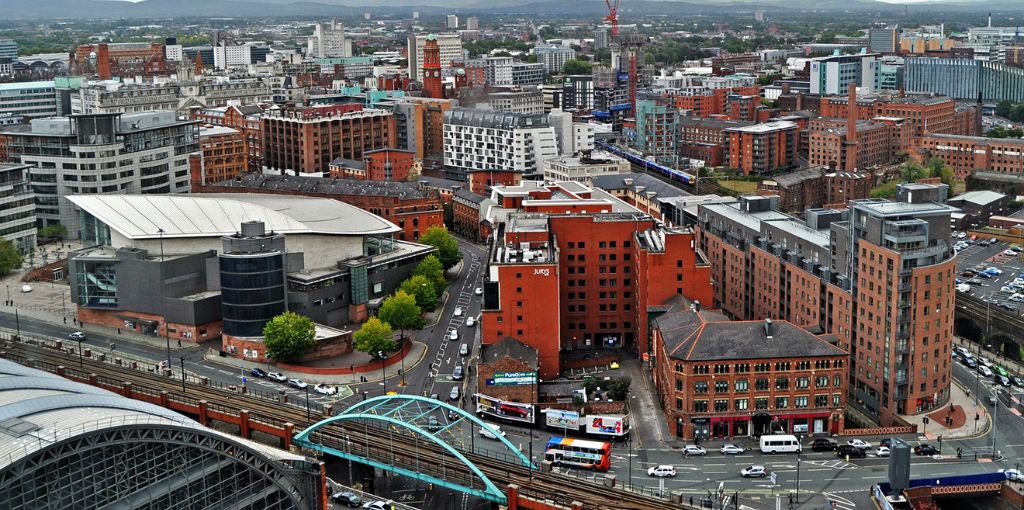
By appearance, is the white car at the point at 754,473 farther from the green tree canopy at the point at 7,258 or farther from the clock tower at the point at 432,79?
the clock tower at the point at 432,79

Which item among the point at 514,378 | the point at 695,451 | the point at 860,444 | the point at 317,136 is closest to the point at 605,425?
the point at 695,451

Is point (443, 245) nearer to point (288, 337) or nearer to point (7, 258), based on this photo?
point (288, 337)

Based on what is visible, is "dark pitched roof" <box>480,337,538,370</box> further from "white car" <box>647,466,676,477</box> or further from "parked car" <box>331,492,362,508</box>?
"parked car" <box>331,492,362,508</box>

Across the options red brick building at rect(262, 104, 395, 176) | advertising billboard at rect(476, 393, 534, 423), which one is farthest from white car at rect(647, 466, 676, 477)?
red brick building at rect(262, 104, 395, 176)

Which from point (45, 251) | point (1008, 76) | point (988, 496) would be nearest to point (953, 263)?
point (988, 496)

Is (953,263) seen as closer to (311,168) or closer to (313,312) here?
(313,312)
